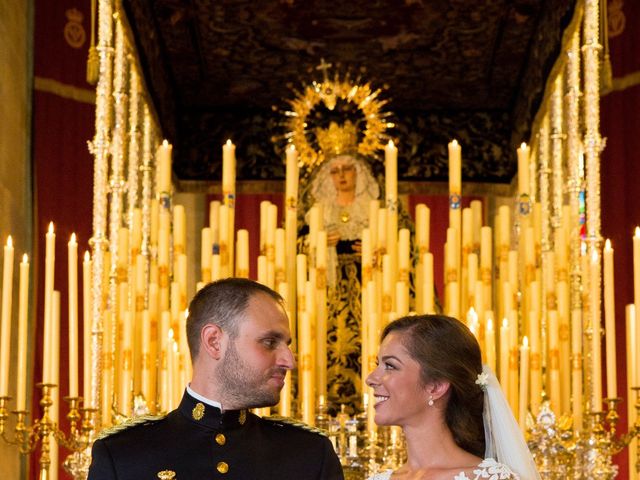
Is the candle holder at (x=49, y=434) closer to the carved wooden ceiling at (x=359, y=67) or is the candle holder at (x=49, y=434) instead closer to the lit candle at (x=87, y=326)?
the lit candle at (x=87, y=326)

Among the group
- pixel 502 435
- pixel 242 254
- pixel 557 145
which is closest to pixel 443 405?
pixel 502 435

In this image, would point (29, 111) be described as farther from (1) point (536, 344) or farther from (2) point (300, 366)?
(1) point (536, 344)

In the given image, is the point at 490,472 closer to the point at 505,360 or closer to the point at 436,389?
the point at 436,389

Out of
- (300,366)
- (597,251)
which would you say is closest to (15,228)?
(300,366)

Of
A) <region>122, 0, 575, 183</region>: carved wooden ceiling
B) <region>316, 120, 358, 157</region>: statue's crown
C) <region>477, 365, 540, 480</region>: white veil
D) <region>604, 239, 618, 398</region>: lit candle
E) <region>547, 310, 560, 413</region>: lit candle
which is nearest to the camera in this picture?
<region>477, 365, 540, 480</region>: white veil

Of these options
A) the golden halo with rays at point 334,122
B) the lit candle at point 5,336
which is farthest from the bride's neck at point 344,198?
the lit candle at point 5,336

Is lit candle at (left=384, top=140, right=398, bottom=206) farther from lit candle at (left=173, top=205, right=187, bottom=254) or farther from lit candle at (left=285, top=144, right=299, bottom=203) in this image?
lit candle at (left=173, top=205, right=187, bottom=254)

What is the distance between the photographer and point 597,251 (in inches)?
222

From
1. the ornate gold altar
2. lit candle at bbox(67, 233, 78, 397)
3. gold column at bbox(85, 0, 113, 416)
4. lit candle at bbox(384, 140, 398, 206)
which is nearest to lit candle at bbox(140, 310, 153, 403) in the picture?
the ornate gold altar

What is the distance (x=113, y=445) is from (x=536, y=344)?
2.21 m

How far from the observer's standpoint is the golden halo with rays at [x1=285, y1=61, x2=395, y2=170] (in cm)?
708

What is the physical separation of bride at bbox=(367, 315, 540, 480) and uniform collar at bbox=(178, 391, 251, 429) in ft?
1.19

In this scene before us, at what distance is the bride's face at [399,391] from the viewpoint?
3217 millimetres

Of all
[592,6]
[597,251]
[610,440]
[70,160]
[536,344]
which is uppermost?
[592,6]
